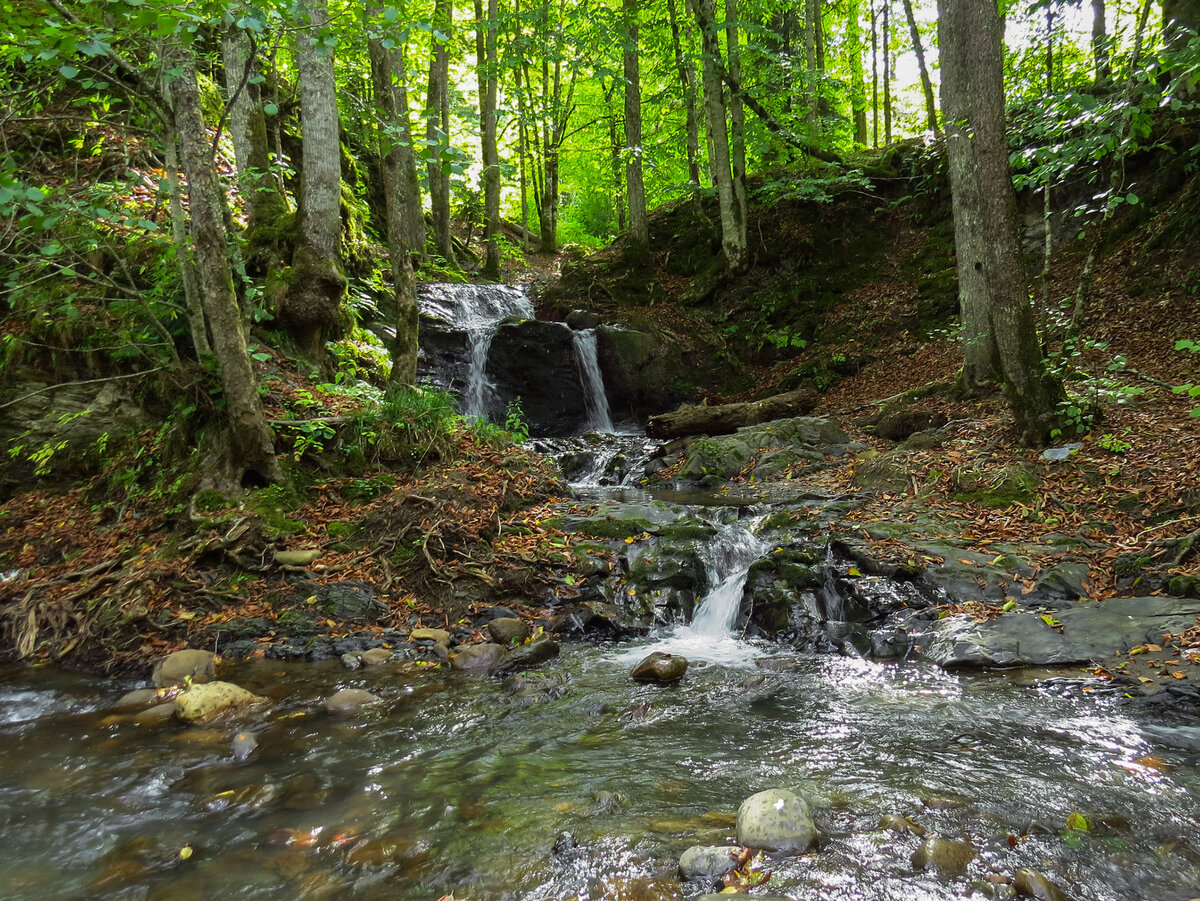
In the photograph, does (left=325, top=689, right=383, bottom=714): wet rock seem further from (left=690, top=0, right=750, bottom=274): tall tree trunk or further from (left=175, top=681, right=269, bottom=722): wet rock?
(left=690, top=0, right=750, bottom=274): tall tree trunk

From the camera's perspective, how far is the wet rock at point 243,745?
145 inches

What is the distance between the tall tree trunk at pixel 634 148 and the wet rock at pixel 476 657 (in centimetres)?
1240

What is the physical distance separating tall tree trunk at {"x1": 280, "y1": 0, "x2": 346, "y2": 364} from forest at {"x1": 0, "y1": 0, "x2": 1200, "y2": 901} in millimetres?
51

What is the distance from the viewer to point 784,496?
8.01 m

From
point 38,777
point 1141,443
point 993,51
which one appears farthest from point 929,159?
point 38,777

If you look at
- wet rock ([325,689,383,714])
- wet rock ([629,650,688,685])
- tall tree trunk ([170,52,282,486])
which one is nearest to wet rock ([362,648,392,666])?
wet rock ([325,689,383,714])

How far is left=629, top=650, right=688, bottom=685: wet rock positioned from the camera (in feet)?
15.5

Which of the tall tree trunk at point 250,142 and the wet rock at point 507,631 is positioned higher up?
the tall tree trunk at point 250,142

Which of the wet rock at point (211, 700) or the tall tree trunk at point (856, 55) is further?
the tall tree trunk at point (856, 55)

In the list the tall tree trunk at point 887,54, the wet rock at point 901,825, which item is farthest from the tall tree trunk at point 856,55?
the wet rock at point 901,825

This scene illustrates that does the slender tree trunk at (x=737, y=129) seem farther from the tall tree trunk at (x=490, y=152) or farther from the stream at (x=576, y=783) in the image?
the stream at (x=576, y=783)

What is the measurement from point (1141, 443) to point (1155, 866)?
5187 mm

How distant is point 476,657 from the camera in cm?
500

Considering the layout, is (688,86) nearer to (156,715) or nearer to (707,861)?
(156,715)
